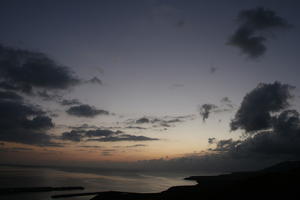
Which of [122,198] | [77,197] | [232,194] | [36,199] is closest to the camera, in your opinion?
[232,194]

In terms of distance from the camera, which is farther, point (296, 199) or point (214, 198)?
point (214, 198)

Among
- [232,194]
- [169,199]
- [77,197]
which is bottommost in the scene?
[77,197]

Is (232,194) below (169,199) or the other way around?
the other way around

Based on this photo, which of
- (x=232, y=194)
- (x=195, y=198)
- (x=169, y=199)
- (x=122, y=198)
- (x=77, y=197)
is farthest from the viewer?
(x=77, y=197)

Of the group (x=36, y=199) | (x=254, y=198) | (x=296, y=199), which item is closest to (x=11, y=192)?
(x=36, y=199)

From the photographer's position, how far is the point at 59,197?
274 ft

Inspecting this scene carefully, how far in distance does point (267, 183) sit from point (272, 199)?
948 centimetres

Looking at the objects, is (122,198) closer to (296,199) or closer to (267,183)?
(267,183)

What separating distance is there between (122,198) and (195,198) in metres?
29.8

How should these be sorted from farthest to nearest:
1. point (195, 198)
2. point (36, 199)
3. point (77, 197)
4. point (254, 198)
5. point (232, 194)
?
1. point (77, 197)
2. point (36, 199)
3. point (195, 198)
4. point (232, 194)
5. point (254, 198)

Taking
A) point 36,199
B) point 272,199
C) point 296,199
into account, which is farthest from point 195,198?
point 36,199

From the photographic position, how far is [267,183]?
47.5 meters

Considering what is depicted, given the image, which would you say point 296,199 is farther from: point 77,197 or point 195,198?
point 77,197

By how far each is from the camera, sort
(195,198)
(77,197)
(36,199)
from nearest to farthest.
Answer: (195,198)
(36,199)
(77,197)
